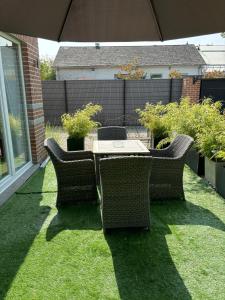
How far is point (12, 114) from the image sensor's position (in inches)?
179

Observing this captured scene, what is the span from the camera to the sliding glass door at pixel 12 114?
13.7 feet

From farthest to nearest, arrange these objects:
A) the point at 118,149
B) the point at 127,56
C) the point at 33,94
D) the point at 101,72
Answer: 1. the point at 127,56
2. the point at 101,72
3. the point at 33,94
4. the point at 118,149

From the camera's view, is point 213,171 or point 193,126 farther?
point 193,126

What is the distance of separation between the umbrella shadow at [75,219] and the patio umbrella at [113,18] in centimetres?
202

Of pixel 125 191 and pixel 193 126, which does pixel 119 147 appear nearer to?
pixel 125 191

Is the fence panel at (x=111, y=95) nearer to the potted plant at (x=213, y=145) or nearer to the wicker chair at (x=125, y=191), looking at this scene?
the potted plant at (x=213, y=145)

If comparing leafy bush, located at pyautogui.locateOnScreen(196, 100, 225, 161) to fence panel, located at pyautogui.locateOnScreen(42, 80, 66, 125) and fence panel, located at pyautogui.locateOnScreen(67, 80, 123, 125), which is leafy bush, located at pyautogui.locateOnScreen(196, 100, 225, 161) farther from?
fence panel, located at pyautogui.locateOnScreen(42, 80, 66, 125)

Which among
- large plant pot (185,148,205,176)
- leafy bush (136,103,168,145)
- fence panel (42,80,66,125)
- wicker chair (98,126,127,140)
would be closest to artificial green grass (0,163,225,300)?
large plant pot (185,148,205,176)

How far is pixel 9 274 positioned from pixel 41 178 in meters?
2.53

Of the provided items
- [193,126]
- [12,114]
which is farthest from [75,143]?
[193,126]

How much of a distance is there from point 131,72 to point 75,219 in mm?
16181

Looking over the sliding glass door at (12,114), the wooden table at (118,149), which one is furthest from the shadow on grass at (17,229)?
the wooden table at (118,149)

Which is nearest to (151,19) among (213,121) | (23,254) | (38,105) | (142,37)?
(142,37)

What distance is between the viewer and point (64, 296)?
208 cm
